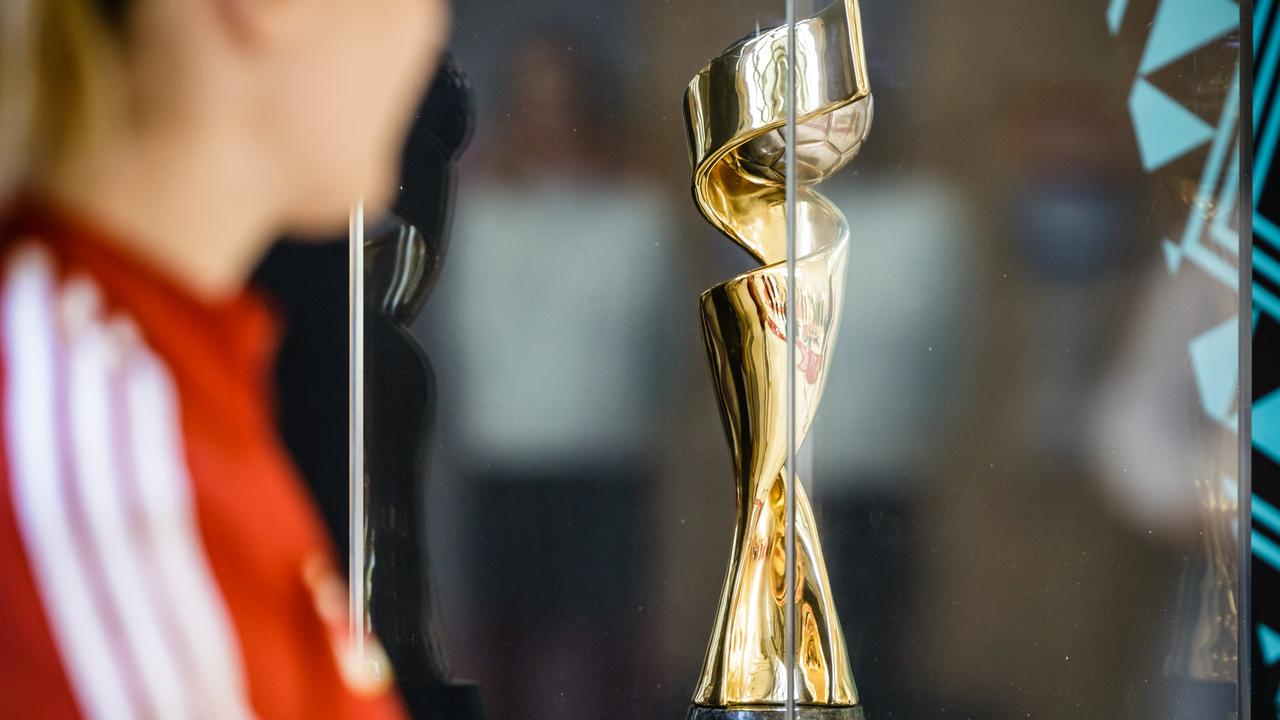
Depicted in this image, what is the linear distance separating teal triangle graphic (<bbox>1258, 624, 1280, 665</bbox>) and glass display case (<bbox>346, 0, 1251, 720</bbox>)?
46 cm

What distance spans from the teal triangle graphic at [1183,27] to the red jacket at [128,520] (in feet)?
3.31

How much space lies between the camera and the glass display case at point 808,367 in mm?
960

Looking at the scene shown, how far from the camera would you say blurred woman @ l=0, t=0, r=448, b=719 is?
0.29 m

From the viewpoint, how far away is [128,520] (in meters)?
0.29

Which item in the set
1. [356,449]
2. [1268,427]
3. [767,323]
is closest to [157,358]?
[356,449]

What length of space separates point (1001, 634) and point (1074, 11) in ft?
1.65

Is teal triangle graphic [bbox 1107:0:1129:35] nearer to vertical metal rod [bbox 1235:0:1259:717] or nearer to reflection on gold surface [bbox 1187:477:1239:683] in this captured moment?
vertical metal rod [bbox 1235:0:1259:717]

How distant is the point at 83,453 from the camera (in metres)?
0.29

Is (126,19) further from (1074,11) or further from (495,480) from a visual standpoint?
(1074,11)

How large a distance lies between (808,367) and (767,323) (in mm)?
58

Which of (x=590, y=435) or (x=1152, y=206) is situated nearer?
(x=590, y=435)

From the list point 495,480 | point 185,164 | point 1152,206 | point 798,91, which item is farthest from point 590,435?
point 185,164

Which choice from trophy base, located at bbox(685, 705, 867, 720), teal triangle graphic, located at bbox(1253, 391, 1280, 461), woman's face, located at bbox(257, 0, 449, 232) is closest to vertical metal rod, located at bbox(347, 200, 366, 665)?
trophy base, located at bbox(685, 705, 867, 720)

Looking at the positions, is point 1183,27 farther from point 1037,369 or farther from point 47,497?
point 47,497
